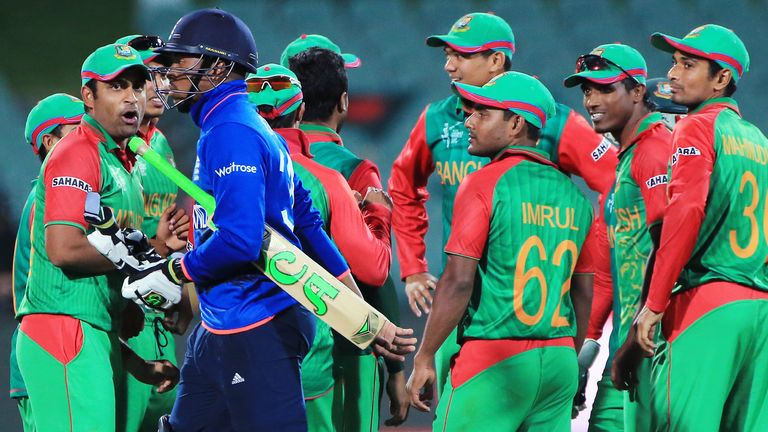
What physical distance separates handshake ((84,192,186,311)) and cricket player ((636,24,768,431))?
6.26ft

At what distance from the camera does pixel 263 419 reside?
3391 mm

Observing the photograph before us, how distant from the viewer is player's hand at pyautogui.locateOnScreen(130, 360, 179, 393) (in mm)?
4797

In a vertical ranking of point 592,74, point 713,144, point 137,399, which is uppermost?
point 592,74

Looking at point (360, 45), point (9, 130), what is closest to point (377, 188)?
point (360, 45)

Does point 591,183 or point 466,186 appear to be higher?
point 466,186

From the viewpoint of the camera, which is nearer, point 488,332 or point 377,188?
point 488,332

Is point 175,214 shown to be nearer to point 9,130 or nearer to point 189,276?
point 189,276

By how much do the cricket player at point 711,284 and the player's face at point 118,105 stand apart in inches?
93.0

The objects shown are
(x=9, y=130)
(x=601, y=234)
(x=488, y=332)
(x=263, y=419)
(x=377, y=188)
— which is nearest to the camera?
(x=263, y=419)

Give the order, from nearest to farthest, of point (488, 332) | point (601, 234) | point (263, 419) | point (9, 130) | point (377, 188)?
point (263, 419) → point (488, 332) → point (377, 188) → point (601, 234) → point (9, 130)

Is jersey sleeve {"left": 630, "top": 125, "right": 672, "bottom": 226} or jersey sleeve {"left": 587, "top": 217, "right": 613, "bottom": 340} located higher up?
jersey sleeve {"left": 630, "top": 125, "right": 672, "bottom": 226}

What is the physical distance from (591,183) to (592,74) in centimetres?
70

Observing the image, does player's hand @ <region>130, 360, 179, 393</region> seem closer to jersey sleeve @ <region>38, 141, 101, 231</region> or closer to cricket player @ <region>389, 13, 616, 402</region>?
jersey sleeve @ <region>38, 141, 101, 231</region>

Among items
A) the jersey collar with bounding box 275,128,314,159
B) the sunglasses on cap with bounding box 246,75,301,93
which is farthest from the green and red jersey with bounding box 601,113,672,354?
the sunglasses on cap with bounding box 246,75,301,93
